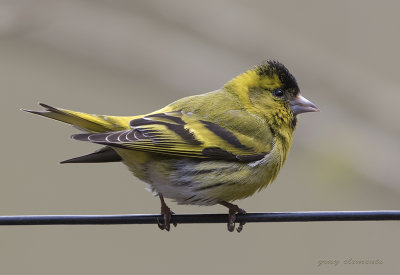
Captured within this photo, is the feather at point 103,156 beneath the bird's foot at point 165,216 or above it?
above

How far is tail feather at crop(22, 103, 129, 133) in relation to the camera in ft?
18.0

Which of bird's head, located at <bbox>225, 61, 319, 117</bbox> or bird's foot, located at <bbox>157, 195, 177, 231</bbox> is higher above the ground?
bird's head, located at <bbox>225, 61, 319, 117</bbox>

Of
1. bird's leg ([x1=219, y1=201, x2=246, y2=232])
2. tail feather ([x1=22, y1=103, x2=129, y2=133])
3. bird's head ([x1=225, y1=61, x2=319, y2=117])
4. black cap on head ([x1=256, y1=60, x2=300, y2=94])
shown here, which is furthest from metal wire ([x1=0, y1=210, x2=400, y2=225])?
black cap on head ([x1=256, y1=60, x2=300, y2=94])

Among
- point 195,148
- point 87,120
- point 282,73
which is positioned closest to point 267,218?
point 195,148

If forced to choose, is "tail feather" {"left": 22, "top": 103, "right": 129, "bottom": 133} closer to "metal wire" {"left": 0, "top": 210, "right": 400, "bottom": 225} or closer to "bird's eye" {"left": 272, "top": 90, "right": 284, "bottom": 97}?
"metal wire" {"left": 0, "top": 210, "right": 400, "bottom": 225}

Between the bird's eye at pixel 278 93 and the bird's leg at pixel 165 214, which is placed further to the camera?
the bird's eye at pixel 278 93

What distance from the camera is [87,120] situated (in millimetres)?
5641

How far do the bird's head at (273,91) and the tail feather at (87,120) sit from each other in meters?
1.35

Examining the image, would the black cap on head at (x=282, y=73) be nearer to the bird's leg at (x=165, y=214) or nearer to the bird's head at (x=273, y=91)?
the bird's head at (x=273, y=91)

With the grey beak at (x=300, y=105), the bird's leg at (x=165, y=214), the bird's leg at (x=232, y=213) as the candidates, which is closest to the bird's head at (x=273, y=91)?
the grey beak at (x=300, y=105)

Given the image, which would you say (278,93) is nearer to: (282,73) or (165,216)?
(282,73)

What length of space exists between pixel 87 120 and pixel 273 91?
6.27ft

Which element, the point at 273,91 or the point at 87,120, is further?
the point at 273,91

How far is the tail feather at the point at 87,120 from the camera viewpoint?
18.0 ft
